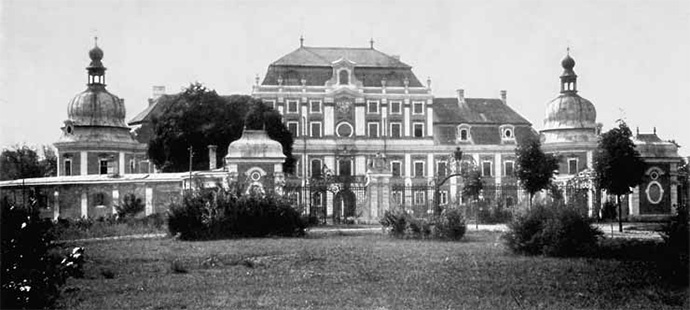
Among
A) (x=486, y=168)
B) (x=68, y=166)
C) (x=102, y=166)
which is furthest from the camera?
(x=486, y=168)

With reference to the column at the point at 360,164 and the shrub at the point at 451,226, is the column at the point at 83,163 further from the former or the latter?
the shrub at the point at 451,226

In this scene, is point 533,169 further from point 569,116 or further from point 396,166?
point 396,166

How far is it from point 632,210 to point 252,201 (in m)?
13.2

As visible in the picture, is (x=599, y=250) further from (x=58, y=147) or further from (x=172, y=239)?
(x=58, y=147)

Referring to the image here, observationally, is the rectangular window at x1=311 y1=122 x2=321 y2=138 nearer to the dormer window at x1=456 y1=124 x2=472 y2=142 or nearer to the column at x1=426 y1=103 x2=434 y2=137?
the column at x1=426 y1=103 x2=434 y2=137

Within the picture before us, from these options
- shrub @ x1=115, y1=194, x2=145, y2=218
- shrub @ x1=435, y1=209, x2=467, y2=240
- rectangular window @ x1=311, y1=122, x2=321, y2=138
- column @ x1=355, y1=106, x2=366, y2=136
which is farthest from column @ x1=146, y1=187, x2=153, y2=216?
A: column @ x1=355, y1=106, x2=366, y2=136

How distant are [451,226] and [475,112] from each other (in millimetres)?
→ 43973

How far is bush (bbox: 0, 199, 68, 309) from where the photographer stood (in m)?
8.27

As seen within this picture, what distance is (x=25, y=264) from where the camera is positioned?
834 centimetres

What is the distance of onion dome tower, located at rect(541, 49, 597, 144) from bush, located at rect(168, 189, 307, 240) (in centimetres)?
3640

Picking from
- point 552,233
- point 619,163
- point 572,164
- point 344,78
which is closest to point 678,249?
point 552,233

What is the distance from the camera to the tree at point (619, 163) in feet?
79.5

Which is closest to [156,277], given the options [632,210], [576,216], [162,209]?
[576,216]

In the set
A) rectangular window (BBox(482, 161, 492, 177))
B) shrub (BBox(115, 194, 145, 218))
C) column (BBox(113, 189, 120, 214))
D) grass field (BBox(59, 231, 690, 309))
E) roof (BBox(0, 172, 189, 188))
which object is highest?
rectangular window (BBox(482, 161, 492, 177))
